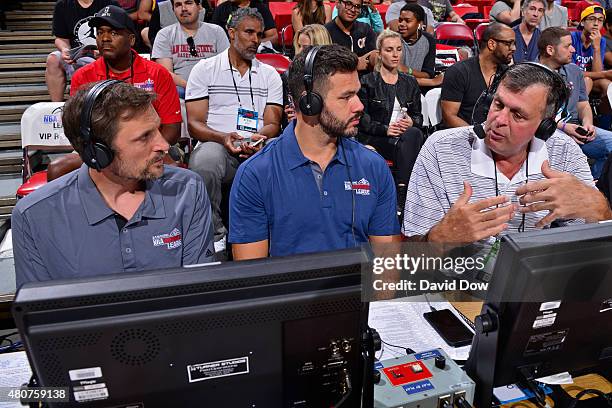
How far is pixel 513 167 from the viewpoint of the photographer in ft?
6.36

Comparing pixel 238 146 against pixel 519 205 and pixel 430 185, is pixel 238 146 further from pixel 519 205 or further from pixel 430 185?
pixel 519 205

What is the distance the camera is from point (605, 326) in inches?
45.8

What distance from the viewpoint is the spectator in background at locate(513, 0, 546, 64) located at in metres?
4.99

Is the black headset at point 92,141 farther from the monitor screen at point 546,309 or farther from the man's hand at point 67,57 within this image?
the man's hand at point 67,57

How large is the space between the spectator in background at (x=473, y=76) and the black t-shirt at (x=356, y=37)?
1259 mm

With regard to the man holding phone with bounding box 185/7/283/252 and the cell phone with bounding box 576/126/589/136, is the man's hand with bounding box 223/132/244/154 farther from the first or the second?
the cell phone with bounding box 576/126/589/136

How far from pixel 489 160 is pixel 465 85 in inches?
82.4

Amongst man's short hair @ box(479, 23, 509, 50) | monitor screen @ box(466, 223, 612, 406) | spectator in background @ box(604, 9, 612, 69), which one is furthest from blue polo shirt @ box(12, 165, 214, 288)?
spectator in background @ box(604, 9, 612, 69)

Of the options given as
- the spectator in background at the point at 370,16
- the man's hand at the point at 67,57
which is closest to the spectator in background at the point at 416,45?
the spectator in background at the point at 370,16

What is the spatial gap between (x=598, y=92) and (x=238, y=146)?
4.01m

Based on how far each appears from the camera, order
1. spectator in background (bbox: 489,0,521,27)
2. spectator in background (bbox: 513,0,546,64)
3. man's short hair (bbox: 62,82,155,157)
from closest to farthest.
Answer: man's short hair (bbox: 62,82,155,157), spectator in background (bbox: 513,0,546,64), spectator in background (bbox: 489,0,521,27)

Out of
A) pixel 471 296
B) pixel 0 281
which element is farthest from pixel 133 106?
pixel 0 281

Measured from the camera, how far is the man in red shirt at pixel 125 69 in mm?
3193

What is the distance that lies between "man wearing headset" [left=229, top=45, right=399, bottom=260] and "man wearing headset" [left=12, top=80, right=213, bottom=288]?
352mm
